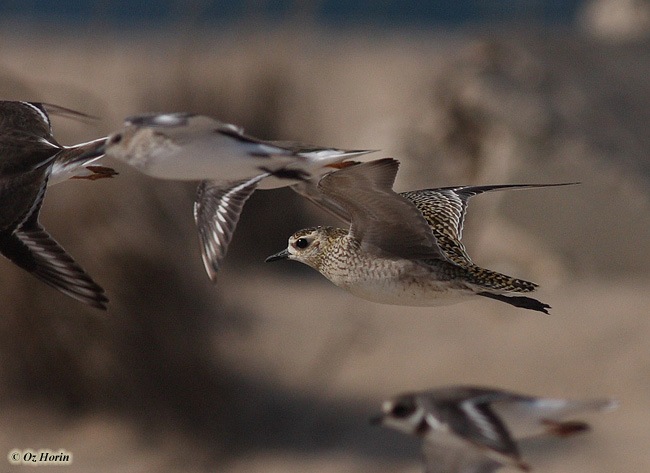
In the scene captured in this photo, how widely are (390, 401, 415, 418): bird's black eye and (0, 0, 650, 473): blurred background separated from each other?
3.59 meters

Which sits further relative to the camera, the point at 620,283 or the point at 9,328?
the point at 620,283

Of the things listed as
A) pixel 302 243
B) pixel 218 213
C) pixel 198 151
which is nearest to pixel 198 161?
pixel 198 151

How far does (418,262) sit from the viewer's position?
2.38 metres

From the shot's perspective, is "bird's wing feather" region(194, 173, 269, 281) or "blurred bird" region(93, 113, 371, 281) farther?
"bird's wing feather" region(194, 173, 269, 281)

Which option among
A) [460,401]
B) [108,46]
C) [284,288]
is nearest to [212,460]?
[284,288]

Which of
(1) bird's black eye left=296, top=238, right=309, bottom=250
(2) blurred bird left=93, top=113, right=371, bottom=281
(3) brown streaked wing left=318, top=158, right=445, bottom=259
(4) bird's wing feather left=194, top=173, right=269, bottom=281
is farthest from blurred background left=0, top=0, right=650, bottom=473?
(2) blurred bird left=93, top=113, right=371, bottom=281

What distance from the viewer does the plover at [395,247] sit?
2.02 m

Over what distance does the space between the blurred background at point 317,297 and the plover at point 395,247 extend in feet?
11.9

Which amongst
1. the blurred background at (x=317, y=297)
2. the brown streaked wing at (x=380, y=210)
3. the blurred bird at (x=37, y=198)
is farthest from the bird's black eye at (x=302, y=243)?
the blurred background at (x=317, y=297)

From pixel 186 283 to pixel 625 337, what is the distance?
9.55 ft

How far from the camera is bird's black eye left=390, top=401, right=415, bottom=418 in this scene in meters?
2.88

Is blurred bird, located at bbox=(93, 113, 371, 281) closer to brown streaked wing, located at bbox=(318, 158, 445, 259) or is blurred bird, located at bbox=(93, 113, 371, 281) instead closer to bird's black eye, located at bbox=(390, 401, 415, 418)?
brown streaked wing, located at bbox=(318, 158, 445, 259)

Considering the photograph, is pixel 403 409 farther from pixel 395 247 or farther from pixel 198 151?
pixel 198 151

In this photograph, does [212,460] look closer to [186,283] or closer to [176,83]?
[186,283]
